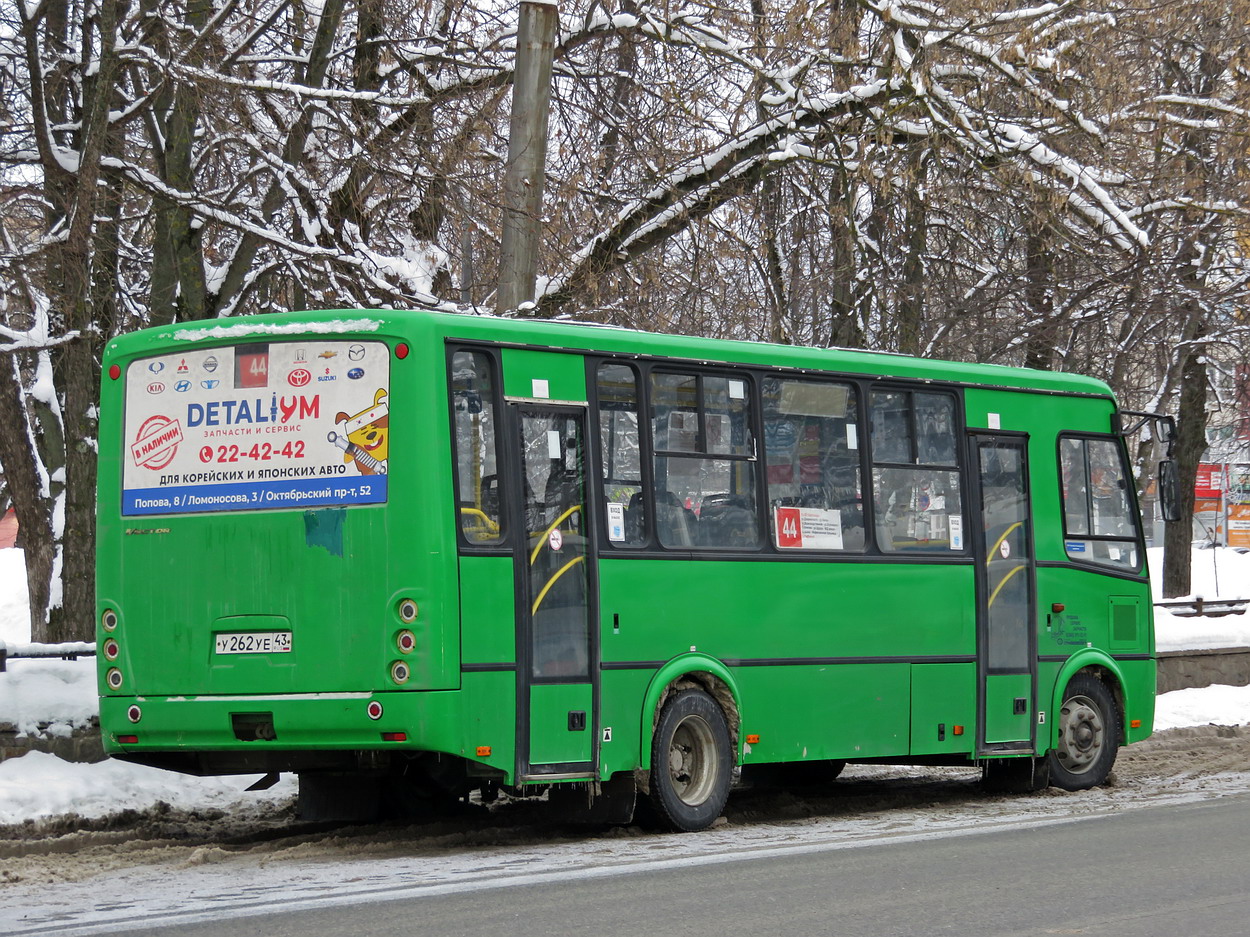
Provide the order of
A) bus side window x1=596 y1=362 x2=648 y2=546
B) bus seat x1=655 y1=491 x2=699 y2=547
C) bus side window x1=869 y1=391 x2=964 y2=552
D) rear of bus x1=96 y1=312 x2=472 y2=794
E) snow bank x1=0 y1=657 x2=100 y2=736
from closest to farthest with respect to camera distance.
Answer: rear of bus x1=96 y1=312 x2=472 y2=794, bus side window x1=596 y1=362 x2=648 y2=546, bus seat x1=655 y1=491 x2=699 y2=547, snow bank x1=0 y1=657 x2=100 y2=736, bus side window x1=869 y1=391 x2=964 y2=552

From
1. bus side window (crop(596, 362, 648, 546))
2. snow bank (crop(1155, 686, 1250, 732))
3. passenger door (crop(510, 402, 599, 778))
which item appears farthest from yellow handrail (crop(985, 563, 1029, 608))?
snow bank (crop(1155, 686, 1250, 732))

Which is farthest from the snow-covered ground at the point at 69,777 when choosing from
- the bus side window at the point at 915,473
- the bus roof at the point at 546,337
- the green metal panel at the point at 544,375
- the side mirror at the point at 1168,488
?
the side mirror at the point at 1168,488

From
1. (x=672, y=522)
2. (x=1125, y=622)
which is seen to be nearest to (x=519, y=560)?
(x=672, y=522)

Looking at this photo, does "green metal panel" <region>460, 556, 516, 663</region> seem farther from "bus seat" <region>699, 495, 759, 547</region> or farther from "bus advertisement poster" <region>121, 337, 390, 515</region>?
"bus seat" <region>699, 495, 759, 547</region>

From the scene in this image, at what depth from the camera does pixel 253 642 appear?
10.3 metres

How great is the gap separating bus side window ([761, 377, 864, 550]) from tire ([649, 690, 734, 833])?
129cm

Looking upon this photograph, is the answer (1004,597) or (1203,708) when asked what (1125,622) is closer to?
(1004,597)

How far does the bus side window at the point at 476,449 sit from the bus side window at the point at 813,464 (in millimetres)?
2253

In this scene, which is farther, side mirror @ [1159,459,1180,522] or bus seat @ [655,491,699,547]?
side mirror @ [1159,459,1180,522]

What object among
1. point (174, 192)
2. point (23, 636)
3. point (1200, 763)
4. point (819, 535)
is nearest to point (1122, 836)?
point (819, 535)

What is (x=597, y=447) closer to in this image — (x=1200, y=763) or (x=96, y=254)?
(x=96, y=254)

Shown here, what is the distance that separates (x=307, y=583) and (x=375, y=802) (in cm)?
218

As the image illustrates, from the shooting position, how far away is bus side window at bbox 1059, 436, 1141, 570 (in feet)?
47.1

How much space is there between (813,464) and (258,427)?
3805 millimetres
